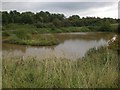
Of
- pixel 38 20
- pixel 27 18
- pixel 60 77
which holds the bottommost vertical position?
pixel 60 77

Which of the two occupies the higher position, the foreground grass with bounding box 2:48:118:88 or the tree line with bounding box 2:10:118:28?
the tree line with bounding box 2:10:118:28

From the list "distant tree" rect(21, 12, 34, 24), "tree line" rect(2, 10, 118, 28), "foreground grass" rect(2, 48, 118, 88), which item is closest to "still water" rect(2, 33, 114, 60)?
"foreground grass" rect(2, 48, 118, 88)

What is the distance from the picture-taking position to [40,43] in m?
17.0

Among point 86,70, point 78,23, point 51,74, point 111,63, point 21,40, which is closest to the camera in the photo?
point 51,74

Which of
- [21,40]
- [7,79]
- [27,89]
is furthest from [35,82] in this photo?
[21,40]

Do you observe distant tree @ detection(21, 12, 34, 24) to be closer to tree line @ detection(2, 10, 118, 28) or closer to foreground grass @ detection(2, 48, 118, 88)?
tree line @ detection(2, 10, 118, 28)

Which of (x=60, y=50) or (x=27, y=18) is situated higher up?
(x=27, y=18)

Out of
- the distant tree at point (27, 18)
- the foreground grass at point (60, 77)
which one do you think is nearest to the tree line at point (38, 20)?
the distant tree at point (27, 18)

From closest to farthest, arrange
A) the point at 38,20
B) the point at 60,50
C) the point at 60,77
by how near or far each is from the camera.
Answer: the point at 60,77
the point at 60,50
the point at 38,20

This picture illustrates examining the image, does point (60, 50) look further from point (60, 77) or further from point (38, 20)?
point (38, 20)

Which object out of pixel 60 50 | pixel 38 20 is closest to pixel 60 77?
pixel 60 50

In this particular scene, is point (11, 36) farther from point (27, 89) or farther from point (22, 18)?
point (27, 89)

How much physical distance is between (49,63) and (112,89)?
1.02 m

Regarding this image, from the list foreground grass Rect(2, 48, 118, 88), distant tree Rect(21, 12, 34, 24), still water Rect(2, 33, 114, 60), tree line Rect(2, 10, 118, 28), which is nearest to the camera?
foreground grass Rect(2, 48, 118, 88)
